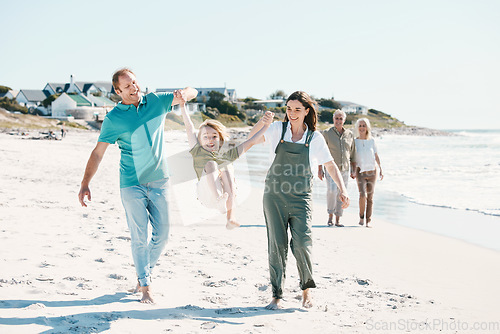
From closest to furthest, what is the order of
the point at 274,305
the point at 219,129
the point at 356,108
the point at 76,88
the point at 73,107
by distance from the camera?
the point at 219,129 → the point at 274,305 → the point at 73,107 → the point at 76,88 → the point at 356,108

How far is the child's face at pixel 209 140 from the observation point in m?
3.02

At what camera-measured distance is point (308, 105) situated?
4.04m

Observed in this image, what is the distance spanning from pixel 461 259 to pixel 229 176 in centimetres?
529

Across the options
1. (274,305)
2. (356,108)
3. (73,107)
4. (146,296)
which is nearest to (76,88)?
(73,107)

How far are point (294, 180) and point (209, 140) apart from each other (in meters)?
1.32

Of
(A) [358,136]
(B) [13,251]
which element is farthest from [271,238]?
(A) [358,136]

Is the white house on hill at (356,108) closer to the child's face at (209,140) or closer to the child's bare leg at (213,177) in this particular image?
the child's face at (209,140)

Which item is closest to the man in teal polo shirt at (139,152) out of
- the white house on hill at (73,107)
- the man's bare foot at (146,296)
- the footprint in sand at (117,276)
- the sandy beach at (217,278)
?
the man's bare foot at (146,296)

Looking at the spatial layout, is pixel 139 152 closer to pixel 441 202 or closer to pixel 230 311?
pixel 230 311

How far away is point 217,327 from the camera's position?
152 inches

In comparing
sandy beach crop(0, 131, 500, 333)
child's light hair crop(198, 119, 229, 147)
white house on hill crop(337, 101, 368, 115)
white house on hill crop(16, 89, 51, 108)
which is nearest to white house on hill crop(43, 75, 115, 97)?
white house on hill crop(16, 89, 51, 108)

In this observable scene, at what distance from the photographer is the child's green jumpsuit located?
159 inches

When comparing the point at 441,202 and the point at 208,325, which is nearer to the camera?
the point at 208,325

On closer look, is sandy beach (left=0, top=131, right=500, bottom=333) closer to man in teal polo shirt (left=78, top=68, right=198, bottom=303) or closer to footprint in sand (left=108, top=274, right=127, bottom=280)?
footprint in sand (left=108, top=274, right=127, bottom=280)
